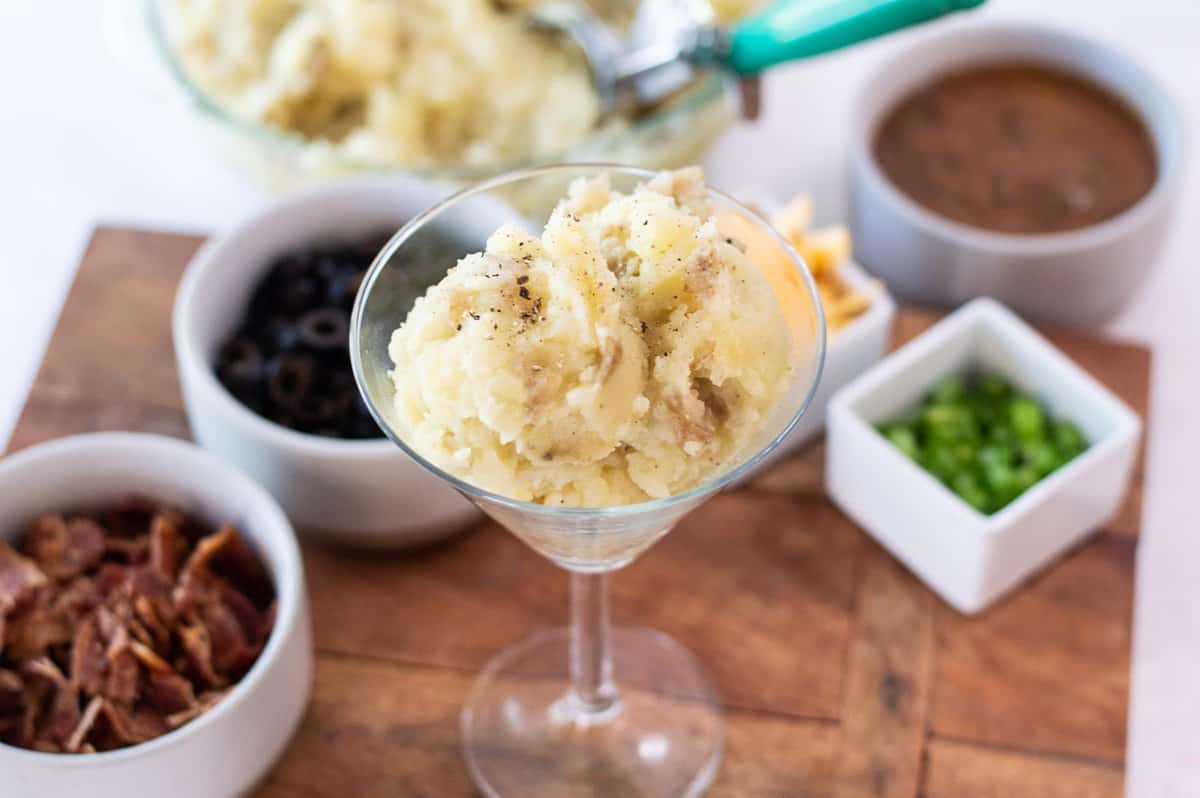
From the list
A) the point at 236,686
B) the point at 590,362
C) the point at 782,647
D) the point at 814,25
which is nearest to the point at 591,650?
the point at 782,647

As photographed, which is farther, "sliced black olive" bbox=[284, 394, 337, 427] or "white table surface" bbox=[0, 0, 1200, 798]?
"white table surface" bbox=[0, 0, 1200, 798]

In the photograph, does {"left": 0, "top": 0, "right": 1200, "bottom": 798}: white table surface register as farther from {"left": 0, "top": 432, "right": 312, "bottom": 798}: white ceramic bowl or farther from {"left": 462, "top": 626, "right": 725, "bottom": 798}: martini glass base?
{"left": 462, "top": 626, "right": 725, "bottom": 798}: martini glass base

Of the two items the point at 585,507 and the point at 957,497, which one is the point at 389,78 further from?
the point at 585,507

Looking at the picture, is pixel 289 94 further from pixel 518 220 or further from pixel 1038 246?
pixel 1038 246

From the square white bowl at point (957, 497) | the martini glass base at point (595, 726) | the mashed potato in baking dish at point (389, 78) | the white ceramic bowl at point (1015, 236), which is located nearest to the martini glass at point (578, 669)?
the martini glass base at point (595, 726)

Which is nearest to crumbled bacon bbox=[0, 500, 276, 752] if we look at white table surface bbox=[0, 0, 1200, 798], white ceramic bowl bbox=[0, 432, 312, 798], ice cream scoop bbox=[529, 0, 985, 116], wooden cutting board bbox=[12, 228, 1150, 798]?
white ceramic bowl bbox=[0, 432, 312, 798]

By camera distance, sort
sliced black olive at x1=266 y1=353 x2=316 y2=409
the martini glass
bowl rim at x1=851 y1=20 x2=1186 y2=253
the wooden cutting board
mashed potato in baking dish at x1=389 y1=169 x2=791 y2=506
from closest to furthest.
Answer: mashed potato in baking dish at x1=389 y1=169 x2=791 y2=506 < the martini glass < the wooden cutting board < sliced black olive at x1=266 y1=353 x2=316 y2=409 < bowl rim at x1=851 y1=20 x2=1186 y2=253

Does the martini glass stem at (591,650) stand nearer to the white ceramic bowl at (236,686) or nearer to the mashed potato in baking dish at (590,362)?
the white ceramic bowl at (236,686)
